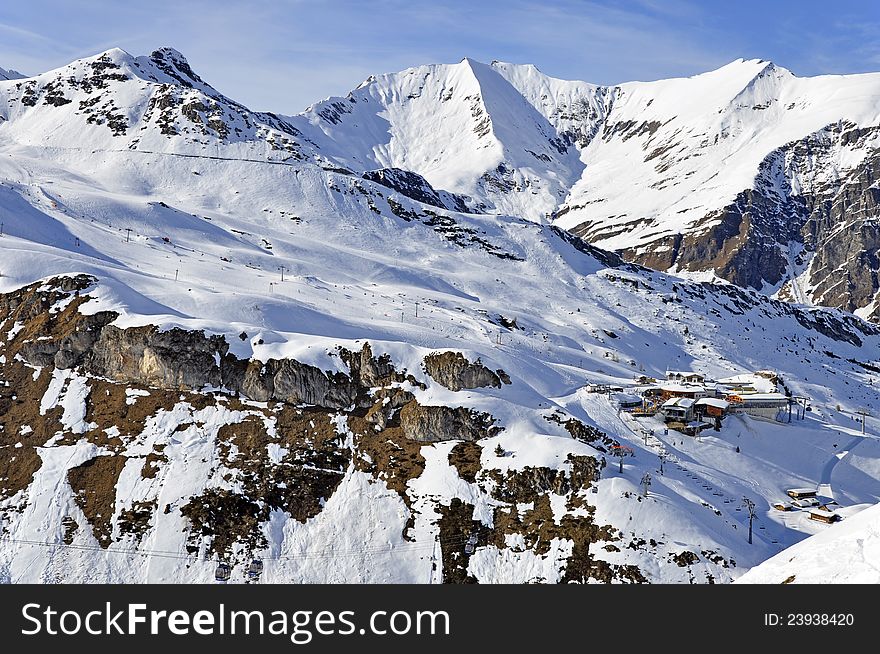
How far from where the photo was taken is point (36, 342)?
76.6 meters

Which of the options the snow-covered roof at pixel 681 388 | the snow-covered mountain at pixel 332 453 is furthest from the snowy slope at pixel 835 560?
the snow-covered roof at pixel 681 388

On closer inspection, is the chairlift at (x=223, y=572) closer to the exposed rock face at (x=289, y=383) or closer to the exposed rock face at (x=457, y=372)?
the exposed rock face at (x=289, y=383)

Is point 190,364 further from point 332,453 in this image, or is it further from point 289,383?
point 332,453

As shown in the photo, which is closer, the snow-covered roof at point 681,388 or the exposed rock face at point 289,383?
the exposed rock face at point 289,383

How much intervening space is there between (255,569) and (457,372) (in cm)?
2608

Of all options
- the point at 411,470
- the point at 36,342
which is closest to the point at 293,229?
the point at 36,342

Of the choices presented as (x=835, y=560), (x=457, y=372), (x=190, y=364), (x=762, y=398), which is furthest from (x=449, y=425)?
(x=835, y=560)

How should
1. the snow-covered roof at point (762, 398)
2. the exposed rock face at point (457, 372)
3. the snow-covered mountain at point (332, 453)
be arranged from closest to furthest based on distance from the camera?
1. the snow-covered mountain at point (332, 453)
2. the exposed rock face at point (457, 372)
3. the snow-covered roof at point (762, 398)

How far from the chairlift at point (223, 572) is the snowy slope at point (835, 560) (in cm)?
3508

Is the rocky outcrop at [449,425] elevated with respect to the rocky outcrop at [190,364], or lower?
lower

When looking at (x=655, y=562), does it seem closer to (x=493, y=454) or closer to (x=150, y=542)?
(x=493, y=454)

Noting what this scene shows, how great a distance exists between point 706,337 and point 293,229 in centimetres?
8835

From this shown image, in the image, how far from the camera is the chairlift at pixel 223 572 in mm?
56250

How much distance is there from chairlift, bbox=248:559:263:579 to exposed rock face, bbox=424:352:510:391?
23.7 m
